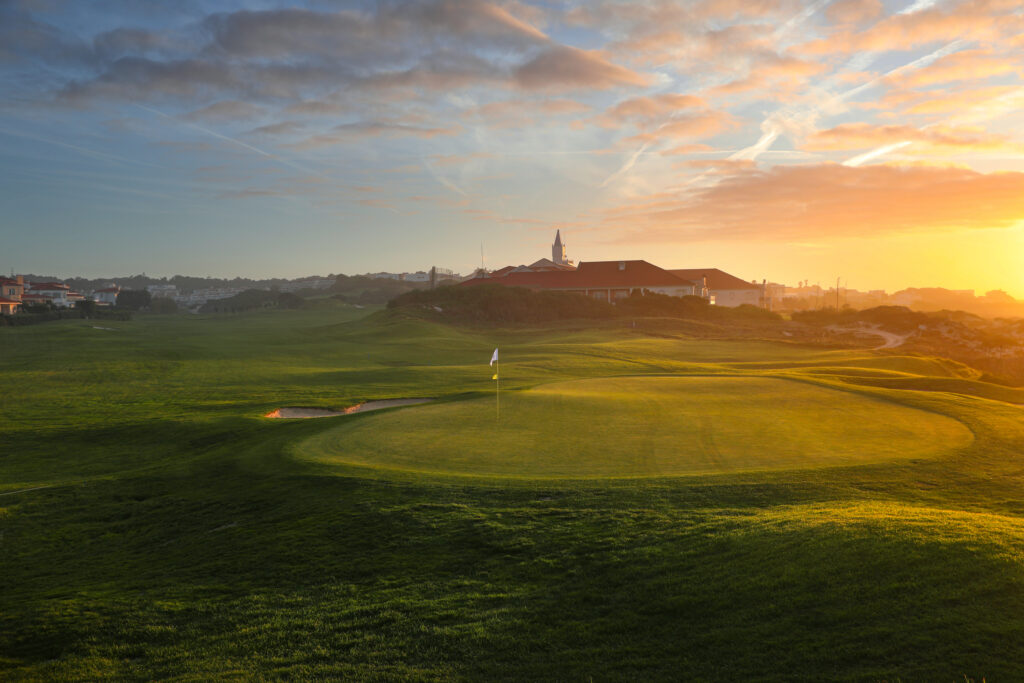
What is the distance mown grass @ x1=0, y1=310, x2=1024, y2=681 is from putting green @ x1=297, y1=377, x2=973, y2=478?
634 millimetres

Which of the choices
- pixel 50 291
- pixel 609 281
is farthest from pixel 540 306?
pixel 50 291

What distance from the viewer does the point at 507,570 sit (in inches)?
355

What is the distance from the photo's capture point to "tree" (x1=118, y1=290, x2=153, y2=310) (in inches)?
5428

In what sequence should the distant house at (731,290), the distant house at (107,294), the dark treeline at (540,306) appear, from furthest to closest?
the distant house at (107,294) < the distant house at (731,290) < the dark treeline at (540,306)

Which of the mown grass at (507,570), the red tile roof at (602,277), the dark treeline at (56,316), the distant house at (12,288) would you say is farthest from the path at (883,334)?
the distant house at (12,288)

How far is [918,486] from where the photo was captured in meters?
11.5

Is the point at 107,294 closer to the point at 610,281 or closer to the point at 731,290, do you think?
the point at 610,281

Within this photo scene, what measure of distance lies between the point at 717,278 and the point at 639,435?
369 ft

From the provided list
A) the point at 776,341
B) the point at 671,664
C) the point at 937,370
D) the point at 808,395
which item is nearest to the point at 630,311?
the point at 776,341

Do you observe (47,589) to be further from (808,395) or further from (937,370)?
(937,370)

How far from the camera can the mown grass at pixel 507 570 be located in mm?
6777

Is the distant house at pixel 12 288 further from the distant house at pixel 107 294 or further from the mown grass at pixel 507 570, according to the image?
the mown grass at pixel 507 570

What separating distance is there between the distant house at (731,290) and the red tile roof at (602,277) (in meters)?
16.4

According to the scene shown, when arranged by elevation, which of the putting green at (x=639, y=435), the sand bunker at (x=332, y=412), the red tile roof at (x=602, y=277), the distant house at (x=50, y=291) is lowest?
the sand bunker at (x=332, y=412)
